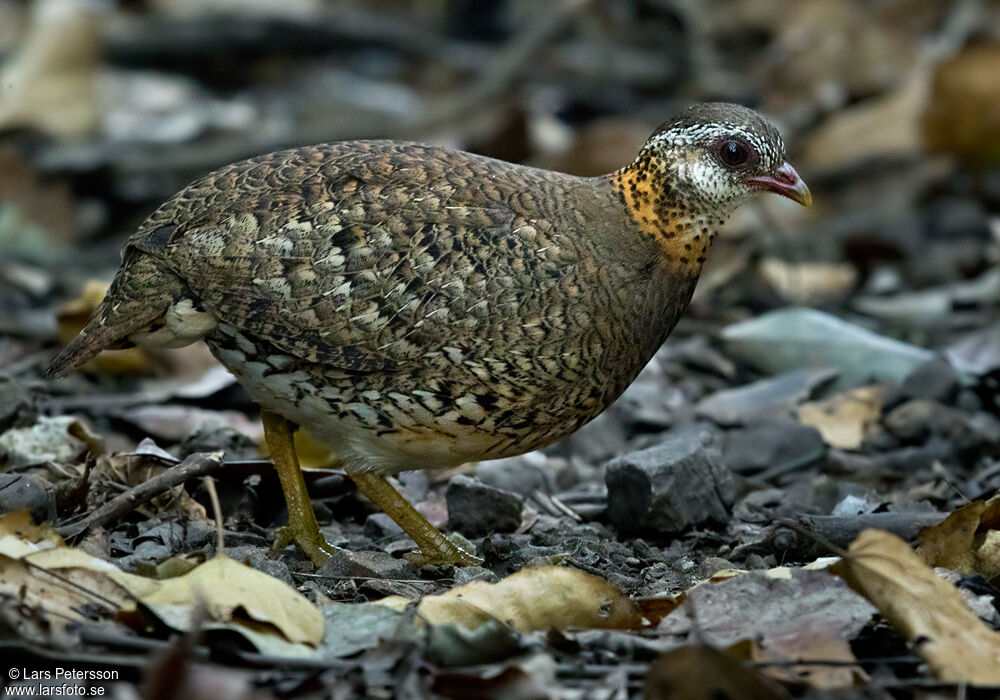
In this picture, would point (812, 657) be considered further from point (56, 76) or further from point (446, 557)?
point (56, 76)

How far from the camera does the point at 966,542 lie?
4102mm

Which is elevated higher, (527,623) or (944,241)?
(944,241)

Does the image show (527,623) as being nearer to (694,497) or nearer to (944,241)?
(694,497)

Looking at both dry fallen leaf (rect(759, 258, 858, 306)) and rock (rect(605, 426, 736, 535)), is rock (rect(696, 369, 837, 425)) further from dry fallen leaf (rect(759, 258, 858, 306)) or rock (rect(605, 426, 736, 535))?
dry fallen leaf (rect(759, 258, 858, 306))

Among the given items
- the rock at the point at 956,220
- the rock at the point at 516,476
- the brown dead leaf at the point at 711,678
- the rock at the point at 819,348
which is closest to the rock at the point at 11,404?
the rock at the point at 516,476

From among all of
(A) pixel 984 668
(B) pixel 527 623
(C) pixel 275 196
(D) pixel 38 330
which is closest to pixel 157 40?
(D) pixel 38 330

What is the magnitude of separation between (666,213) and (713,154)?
265 mm

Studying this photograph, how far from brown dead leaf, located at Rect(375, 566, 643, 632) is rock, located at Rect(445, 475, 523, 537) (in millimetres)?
1395

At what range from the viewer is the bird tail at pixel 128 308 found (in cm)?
462

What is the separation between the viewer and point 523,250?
455cm

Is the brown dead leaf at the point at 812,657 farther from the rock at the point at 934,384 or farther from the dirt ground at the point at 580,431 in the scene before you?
the rock at the point at 934,384

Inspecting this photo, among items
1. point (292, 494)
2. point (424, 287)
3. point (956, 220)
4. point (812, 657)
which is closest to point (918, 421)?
point (424, 287)

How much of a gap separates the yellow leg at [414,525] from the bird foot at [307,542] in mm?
236

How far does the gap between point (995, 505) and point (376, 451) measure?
6.67ft
